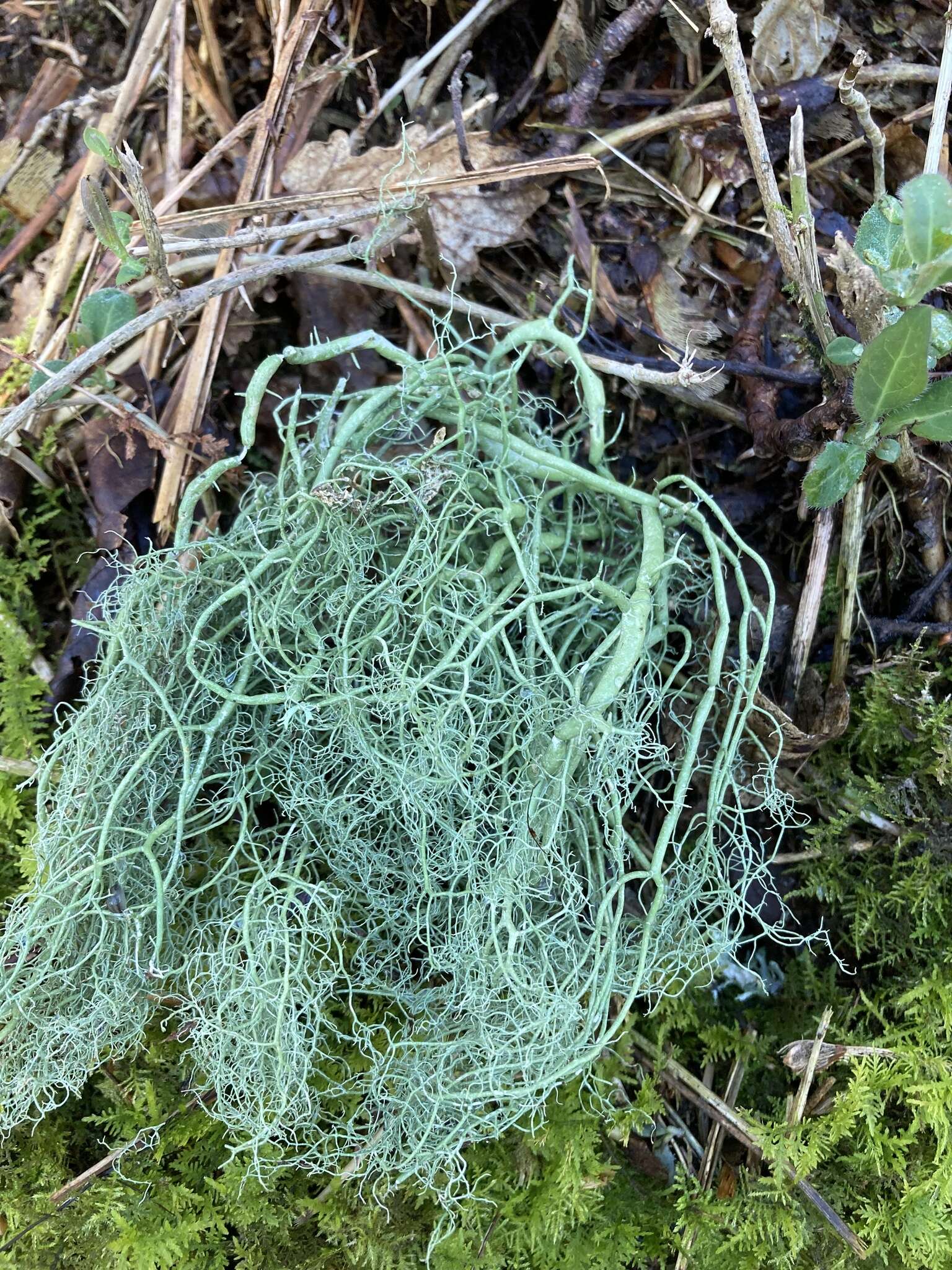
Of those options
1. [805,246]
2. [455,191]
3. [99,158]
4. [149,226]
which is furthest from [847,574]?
[99,158]

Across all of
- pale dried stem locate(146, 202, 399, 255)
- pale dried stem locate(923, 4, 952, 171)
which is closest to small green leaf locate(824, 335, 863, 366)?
pale dried stem locate(923, 4, 952, 171)

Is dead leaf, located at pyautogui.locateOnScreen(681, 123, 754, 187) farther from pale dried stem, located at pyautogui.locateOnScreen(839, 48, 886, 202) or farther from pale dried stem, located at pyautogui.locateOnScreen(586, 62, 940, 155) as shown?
pale dried stem, located at pyautogui.locateOnScreen(839, 48, 886, 202)

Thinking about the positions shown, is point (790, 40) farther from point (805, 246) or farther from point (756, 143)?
point (805, 246)

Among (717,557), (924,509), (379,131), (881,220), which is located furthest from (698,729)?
(379,131)

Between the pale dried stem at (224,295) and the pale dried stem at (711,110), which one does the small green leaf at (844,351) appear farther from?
the pale dried stem at (224,295)

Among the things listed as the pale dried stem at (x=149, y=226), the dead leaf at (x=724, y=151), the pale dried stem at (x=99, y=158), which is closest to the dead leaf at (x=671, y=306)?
the dead leaf at (x=724, y=151)
